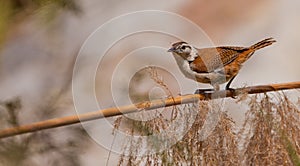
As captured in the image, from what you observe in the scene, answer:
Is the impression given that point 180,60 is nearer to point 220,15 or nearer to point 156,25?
point 156,25

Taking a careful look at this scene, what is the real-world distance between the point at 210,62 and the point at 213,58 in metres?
0.02

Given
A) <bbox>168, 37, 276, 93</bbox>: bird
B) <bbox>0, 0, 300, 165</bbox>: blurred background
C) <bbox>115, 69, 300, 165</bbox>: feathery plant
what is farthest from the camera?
<bbox>168, 37, 276, 93</bbox>: bird

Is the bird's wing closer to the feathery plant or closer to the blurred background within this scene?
the blurred background

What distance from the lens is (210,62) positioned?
1.31 m

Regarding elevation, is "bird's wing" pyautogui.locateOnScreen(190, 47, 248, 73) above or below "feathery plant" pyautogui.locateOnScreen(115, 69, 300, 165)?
above

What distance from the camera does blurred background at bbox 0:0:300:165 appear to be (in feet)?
2.04

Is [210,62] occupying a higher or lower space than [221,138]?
higher

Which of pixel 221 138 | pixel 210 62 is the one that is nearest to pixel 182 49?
pixel 210 62

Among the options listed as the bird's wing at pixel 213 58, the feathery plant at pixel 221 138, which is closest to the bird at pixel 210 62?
the bird's wing at pixel 213 58

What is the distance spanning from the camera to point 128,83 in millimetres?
1031

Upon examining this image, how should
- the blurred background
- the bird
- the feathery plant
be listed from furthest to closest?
the bird < the feathery plant < the blurred background

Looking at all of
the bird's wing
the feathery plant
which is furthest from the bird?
the feathery plant

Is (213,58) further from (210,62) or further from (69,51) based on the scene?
(69,51)

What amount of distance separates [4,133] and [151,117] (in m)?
0.34
